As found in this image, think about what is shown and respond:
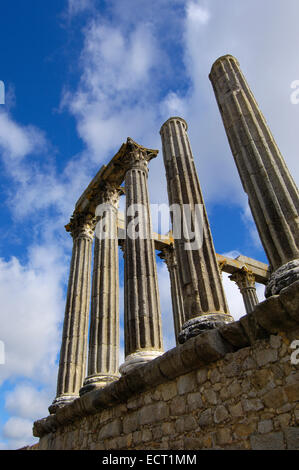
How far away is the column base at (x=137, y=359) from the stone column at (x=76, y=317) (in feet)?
13.9

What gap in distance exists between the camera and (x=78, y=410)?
29.1 feet

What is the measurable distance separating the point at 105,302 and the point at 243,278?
42.5 feet

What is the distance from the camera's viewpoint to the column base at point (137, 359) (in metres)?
8.13

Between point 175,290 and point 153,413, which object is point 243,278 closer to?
point 175,290

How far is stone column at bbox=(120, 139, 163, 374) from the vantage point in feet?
28.6

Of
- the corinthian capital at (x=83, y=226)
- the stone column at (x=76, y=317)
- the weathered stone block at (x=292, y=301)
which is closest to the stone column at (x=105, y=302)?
the corinthian capital at (x=83, y=226)

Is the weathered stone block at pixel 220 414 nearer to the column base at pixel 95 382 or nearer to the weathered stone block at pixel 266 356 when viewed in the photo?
the weathered stone block at pixel 266 356

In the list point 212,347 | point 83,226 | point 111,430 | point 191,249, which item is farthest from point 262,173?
point 83,226

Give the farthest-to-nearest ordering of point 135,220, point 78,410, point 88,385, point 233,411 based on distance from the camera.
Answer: point 135,220, point 88,385, point 78,410, point 233,411
